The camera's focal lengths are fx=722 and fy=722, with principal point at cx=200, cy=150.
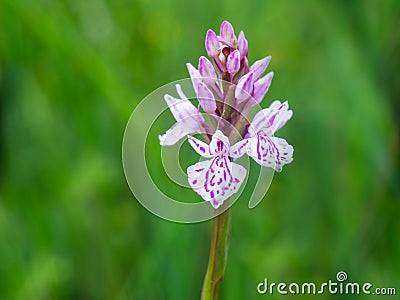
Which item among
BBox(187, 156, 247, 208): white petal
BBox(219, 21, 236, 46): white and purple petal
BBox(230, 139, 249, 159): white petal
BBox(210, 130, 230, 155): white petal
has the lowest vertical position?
BBox(187, 156, 247, 208): white petal

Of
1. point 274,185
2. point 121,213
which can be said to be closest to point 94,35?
point 121,213

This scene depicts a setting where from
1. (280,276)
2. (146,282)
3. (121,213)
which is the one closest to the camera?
(146,282)

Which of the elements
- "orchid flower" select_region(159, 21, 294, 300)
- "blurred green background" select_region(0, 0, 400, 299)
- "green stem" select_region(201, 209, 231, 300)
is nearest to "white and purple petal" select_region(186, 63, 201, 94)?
"orchid flower" select_region(159, 21, 294, 300)

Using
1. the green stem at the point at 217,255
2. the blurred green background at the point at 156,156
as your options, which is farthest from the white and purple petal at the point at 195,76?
the blurred green background at the point at 156,156

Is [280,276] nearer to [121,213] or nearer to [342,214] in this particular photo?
[342,214]

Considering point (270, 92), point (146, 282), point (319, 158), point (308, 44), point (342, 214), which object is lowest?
point (146, 282)

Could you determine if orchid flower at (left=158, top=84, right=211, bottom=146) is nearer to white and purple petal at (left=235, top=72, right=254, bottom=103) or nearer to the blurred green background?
white and purple petal at (left=235, top=72, right=254, bottom=103)

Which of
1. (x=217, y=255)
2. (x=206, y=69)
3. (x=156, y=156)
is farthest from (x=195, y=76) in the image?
(x=156, y=156)

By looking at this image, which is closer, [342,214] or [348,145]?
[342,214]
